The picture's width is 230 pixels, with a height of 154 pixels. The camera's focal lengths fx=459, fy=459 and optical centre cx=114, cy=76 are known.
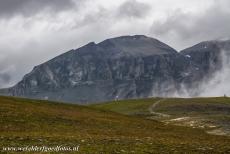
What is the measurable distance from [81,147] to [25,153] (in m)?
6.17

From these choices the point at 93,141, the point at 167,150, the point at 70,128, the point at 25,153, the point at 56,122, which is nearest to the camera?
the point at 25,153

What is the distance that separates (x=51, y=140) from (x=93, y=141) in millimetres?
4220

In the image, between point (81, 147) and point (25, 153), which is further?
point (81, 147)

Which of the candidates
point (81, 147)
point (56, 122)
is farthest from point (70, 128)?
point (81, 147)

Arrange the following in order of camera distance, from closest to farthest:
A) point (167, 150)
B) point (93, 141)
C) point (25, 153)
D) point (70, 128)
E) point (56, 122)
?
point (25, 153)
point (167, 150)
point (93, 141)
point (70, 128)
point (56, 122)

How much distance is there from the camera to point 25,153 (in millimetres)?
33781

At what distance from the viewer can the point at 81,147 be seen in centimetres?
3866

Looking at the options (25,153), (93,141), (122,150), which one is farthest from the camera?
(93,141)

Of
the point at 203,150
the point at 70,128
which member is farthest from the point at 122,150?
the point at 70,128

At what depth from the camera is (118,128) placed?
66.5 m

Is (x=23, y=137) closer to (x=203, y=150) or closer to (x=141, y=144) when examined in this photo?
(x=141, y=144)

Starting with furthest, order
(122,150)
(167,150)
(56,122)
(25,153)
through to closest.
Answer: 1. (56,122)
2. (167,150)
3. (122,150)
4. (25,153)

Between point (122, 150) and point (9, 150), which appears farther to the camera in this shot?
point (122, 150)

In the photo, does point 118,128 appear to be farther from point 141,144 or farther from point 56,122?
point 141,144
